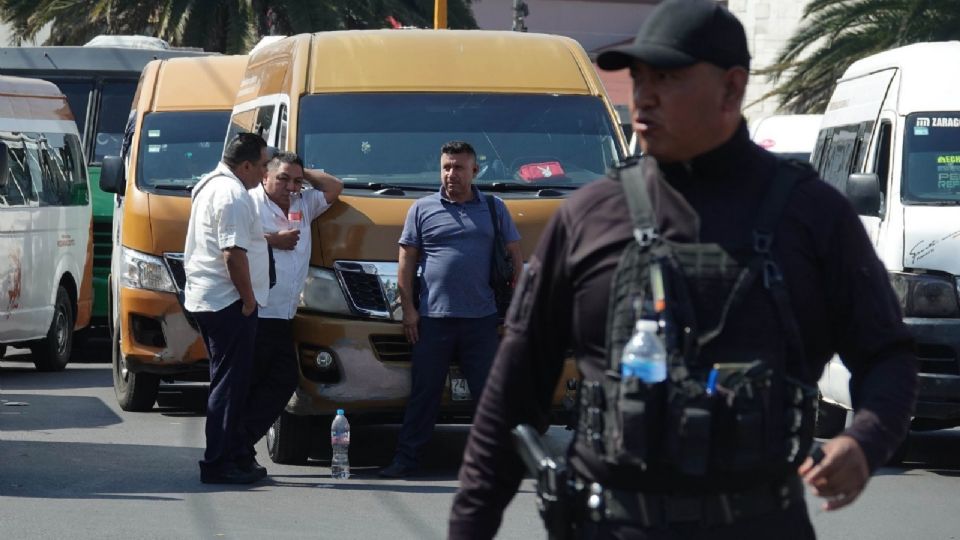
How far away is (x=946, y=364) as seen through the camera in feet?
33.4

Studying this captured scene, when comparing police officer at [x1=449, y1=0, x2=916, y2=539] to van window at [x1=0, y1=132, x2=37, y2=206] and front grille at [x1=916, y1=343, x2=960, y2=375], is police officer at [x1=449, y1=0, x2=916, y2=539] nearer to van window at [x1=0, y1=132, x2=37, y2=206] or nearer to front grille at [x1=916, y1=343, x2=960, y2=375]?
front grille at [x1=916, y1=343, x2=960, y2=375]

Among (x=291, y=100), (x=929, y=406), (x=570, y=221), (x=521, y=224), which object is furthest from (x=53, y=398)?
(x=570, y=221)

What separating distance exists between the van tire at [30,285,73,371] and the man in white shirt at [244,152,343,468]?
749cm

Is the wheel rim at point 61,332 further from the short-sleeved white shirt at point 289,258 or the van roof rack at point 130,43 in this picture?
the short-sleeved white shirt at point 289,258

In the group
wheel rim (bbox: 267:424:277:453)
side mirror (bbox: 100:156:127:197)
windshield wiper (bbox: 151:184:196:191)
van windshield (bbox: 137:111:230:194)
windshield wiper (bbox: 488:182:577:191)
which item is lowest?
wheel rim (bbox: 267:424:277:453)

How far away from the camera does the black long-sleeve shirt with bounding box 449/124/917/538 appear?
3.34 meters

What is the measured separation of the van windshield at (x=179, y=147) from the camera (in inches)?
531

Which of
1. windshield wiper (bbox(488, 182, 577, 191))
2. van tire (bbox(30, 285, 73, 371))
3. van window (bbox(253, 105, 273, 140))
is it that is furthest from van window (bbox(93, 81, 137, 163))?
windshield wiper (bbox(488, 182, 577, 191))

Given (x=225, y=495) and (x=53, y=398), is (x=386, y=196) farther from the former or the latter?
(x=53, y=398)

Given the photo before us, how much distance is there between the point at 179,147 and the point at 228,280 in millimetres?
4545

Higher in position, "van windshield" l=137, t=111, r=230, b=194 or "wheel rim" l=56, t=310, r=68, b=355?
"van windshield" l=137, t=111, r=230, b=194

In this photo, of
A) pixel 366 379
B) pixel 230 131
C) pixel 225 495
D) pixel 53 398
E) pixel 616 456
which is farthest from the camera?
pixel 53 398

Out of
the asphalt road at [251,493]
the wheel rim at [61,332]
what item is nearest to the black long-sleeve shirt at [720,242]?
the asphalt road at [251,493]

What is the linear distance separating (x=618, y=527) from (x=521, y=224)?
687 cm
